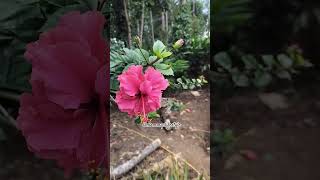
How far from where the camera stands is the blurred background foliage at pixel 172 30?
46.5 inches

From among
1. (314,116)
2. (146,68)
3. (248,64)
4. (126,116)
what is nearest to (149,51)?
(146,68)

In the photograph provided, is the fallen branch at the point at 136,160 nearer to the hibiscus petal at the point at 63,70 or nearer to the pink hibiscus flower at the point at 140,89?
the pink hibiscus flower at the point at 140,89

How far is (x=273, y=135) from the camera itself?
1414 mm

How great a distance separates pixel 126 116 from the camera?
1.22 metres

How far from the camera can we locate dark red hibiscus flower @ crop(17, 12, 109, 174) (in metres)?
1.12

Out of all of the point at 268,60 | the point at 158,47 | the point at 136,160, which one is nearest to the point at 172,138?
the point at 136,160

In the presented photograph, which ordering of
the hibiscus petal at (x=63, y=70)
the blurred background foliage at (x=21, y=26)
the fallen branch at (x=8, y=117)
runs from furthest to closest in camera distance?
the fallen branch at (x=8, y=117) → the blurred background foliage at (x=21, y=26) → the hibiscus petal at (x=63, y=70)

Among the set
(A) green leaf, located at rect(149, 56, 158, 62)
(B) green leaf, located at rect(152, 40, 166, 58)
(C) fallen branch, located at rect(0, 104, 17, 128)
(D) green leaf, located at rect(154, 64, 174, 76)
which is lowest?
(C) fallen branch, located at rect(0, 104, 17, 128)

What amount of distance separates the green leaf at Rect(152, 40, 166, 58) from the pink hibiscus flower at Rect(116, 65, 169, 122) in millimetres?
35

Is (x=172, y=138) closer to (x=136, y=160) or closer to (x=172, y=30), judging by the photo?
(x=136, y=160)

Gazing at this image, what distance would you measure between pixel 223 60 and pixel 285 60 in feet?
0.51

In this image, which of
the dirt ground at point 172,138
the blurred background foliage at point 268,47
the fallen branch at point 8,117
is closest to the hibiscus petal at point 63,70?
the dirt ground at point 172,138

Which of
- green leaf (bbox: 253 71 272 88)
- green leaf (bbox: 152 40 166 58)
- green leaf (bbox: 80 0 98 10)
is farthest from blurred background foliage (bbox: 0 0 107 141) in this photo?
green leaf (bbox: 253 71 272 88)

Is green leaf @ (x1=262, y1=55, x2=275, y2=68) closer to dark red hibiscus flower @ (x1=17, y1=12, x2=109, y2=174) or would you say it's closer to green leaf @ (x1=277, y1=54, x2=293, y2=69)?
green leaf @ (x1=277, y1=54, x2=293, y2=69)
